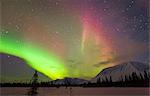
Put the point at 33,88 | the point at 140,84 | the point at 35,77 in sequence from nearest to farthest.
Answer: the point at 35,77, the point at 33,88, the point at 140,84

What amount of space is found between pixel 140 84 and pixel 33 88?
428ft

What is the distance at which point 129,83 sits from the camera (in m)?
172

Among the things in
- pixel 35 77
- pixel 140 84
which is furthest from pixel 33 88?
pixel 140 84

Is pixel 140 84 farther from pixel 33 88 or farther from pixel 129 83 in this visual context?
pixel 33 88

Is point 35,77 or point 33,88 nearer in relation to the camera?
point 35,77

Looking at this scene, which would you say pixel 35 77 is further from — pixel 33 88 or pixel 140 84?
pixel 140 84

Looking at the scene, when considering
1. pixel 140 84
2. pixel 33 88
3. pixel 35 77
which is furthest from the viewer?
pixel 140 84

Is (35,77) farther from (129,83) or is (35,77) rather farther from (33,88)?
(129,83)

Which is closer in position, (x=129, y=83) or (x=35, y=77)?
(x=35, y=77)

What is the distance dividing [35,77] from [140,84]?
134 metres

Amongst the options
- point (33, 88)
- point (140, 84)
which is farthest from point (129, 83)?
point (33, 88)

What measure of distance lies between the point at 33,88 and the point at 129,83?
137065 mm

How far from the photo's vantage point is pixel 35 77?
4072 cm

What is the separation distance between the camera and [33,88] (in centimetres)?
4469
